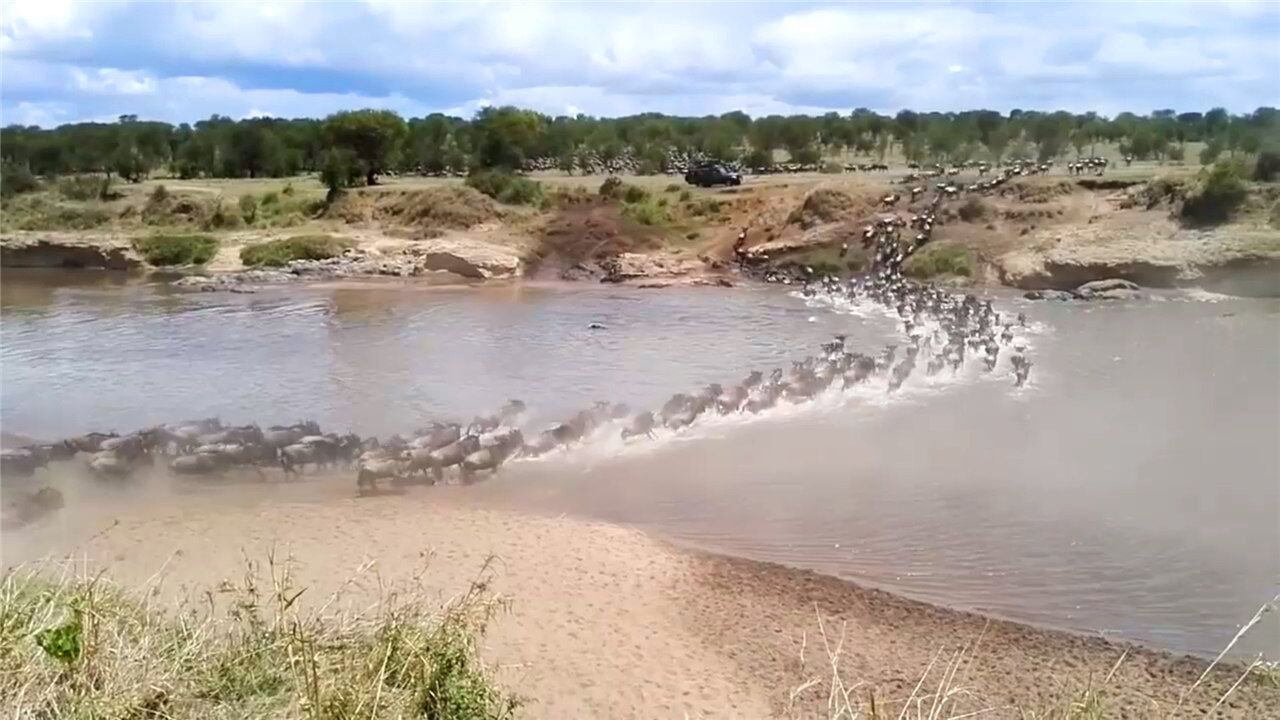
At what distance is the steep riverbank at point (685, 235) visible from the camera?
25.1 meters

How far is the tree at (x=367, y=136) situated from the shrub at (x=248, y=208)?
3.66 meters

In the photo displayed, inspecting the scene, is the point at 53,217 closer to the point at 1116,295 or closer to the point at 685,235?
the point at 685,235

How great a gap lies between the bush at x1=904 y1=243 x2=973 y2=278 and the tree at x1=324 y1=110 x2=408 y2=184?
724 inches

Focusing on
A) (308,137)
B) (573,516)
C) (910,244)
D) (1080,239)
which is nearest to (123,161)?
(308,137)

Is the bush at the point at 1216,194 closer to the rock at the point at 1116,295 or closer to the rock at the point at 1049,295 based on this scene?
the rock at the point at 1116,295

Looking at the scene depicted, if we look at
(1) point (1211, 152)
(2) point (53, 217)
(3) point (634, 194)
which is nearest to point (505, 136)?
(3) point (634, 194)

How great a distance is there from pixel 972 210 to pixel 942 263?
7.11ft

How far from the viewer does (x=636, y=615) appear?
8875 millimetres

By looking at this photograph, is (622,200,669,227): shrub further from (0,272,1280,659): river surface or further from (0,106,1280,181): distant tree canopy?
(0,106,1280,181): distant tree canopy

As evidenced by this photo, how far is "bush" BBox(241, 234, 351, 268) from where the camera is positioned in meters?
31.4

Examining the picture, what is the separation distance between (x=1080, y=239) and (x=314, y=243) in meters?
19.1

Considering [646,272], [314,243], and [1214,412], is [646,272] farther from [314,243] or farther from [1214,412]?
[1214,412]

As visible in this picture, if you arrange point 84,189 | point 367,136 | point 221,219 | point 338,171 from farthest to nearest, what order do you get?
1. point 367,136
2. point 338,171
3. point 84,189
4. point 221,219

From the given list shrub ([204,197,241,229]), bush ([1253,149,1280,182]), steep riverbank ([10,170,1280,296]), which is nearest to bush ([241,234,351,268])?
steep riverbank ([10,170,1280,296])
